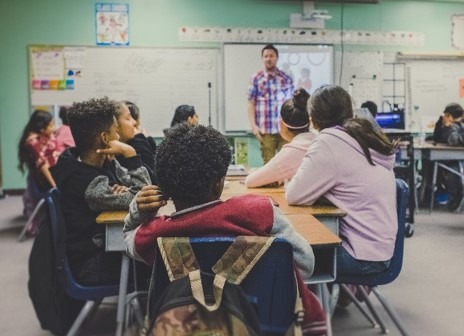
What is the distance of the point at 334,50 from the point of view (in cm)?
691

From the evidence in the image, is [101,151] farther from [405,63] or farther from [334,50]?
[405,63]

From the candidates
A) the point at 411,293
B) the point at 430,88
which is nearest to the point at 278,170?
the point at 411,293

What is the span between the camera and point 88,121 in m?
2.19

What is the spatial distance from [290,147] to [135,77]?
4.38 metres

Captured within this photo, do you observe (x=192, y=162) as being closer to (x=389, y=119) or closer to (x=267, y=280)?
(x=267, y=280)

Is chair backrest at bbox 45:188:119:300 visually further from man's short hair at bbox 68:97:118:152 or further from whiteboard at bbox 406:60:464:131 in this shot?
whiteboard at bbox 406:60:464:131

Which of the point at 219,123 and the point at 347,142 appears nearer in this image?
the point at 347,142

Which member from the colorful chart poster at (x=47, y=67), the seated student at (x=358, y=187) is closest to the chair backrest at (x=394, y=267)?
the seated student at (x=358, y=187)

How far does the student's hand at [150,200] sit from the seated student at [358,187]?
890mm

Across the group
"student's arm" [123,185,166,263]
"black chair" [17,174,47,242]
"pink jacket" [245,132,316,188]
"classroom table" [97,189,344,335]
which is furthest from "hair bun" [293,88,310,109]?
"black chair" [17,174,47,242]

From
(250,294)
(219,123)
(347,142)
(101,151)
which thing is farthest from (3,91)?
(250,294)

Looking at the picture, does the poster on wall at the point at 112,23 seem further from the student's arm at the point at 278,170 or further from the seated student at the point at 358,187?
the seated student at the point at 358,187

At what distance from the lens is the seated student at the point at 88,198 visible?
2.09 metres

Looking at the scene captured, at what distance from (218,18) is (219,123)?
1.31 meters
